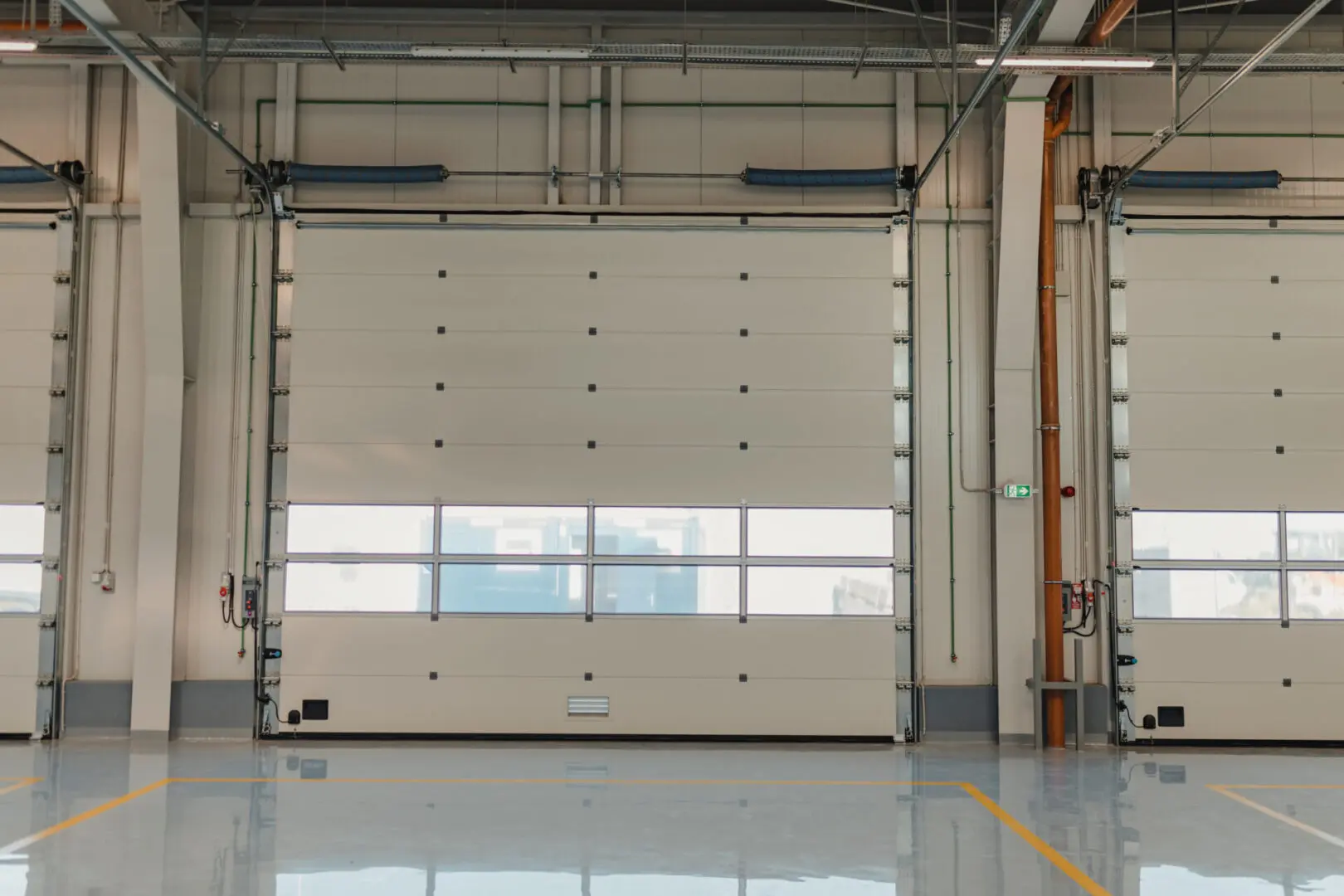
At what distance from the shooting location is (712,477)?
1267cm

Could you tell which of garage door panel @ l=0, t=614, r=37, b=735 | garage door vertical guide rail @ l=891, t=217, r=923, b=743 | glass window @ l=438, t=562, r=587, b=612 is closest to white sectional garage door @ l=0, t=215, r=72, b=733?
garage door panel @ l=0, t=614, r=37, b=735

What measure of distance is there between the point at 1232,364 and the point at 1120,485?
180cm

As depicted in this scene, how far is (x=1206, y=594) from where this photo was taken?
1248 cm

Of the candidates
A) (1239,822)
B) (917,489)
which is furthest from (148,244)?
(1239,822)

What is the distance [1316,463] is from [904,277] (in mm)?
4817

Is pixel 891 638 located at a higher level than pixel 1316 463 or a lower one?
lower

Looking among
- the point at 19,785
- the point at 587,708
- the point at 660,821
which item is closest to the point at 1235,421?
the point at 587,708

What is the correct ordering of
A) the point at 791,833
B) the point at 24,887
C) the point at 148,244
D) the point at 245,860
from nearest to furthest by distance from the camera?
1. the point at 24,887
2. the point at 245,860
3. the point at 791,833
4. the point at 148,244

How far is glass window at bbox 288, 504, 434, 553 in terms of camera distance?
12.6m

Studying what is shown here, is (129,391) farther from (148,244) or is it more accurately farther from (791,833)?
(791,833)

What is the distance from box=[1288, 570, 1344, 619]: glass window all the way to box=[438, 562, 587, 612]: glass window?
7554mm

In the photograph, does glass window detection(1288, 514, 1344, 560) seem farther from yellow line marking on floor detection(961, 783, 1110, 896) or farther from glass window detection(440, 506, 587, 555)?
glass window detection(440, 506, 587, 555)

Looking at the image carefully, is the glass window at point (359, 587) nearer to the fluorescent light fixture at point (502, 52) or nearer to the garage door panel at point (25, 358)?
the garage door panel at point (25, 358)

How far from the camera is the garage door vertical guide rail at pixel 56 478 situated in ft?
40.5
